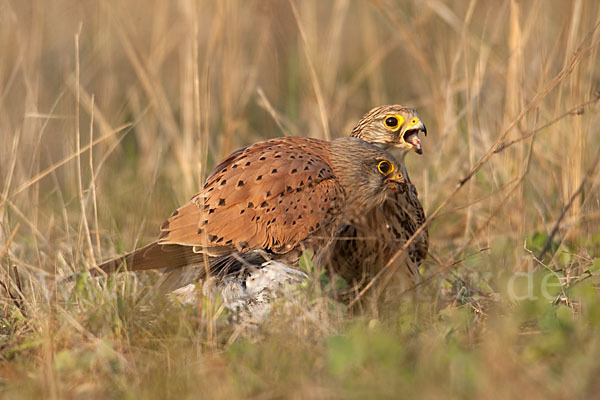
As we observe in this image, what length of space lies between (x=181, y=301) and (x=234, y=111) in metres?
3.50

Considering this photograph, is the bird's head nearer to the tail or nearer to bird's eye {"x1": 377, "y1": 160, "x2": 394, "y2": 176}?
bird's eye {"x1": 377, "y1": 160, "x2": 394, "y2": 176}

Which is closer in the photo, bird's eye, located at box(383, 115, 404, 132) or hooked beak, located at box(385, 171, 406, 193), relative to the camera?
hooked beak, located at box(385, 171, 406, 193)

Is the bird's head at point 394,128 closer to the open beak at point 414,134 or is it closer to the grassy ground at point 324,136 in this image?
the open beak at point 414,134

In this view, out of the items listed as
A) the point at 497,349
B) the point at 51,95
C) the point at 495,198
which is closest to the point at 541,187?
the point at 495,198

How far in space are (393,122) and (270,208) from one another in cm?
115

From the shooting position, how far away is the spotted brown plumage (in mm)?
4297

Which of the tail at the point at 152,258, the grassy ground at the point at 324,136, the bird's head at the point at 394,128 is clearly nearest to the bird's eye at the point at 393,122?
the bird's head at the point at 394,128

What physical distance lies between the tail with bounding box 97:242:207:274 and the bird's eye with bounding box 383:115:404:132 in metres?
1.46

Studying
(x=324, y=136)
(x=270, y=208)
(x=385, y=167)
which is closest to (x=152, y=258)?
(x=270, y=208)

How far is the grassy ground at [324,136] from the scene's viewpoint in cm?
317

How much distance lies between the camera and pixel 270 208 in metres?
4.34

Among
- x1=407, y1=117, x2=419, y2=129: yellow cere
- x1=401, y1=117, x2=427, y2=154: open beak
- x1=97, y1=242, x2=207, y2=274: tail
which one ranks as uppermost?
x1=407, y1=117, x2=419, y2=129: yellow cere

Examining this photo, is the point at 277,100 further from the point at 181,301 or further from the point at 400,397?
the point at 400,397

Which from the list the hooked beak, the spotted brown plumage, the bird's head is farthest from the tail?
the bird's head
